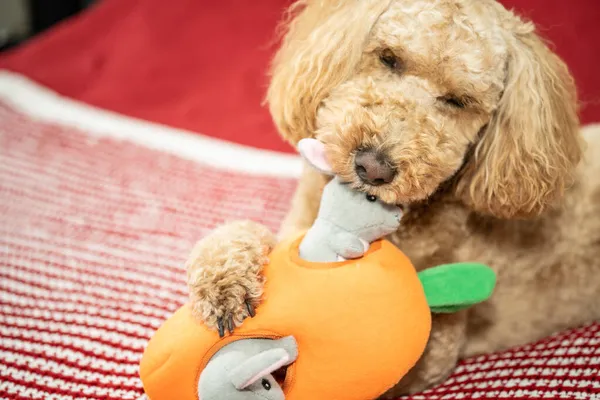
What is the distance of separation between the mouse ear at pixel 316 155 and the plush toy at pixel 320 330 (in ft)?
0.11

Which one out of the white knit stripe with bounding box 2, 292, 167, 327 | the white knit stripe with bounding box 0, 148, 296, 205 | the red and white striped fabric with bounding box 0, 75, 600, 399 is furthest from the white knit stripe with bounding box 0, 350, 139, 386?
the white knit stripe with bounding box 0, 148, 296, 205

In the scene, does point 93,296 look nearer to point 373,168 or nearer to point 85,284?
point 85,284

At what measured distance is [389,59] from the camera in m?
1.12

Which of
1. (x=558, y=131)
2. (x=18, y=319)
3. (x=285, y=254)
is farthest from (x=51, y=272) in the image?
(x=558, y=131)

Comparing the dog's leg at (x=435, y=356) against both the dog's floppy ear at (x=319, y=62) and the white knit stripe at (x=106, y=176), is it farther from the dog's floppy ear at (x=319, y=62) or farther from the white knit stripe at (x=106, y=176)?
the white knit stripe at (x=106, y=176)

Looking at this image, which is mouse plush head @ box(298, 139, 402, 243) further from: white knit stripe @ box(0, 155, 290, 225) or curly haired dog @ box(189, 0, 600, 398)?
white knit stripe @ box(0, 155, 290, 225)

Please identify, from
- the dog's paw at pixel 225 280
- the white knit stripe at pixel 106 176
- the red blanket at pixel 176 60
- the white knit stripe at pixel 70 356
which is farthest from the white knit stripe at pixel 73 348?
the red blanket at pixel 176 60

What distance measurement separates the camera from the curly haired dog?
38.9 inches

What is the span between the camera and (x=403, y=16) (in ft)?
3.60

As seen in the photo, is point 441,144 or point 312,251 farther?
point 441,144

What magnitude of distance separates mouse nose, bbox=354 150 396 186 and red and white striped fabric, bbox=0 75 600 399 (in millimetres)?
482

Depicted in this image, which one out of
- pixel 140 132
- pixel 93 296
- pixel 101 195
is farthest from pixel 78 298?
pixel 140 132

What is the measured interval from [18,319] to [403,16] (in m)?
1.00

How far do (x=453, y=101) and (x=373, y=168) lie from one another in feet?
0.87
